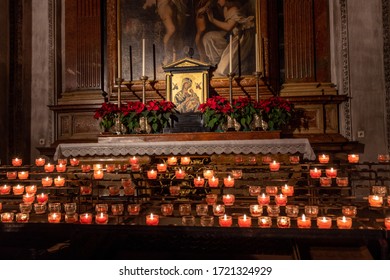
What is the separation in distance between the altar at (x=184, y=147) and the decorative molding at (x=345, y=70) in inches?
76.0

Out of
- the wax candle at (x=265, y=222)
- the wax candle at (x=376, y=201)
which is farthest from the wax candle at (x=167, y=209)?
the wax candle at (x=376, y=201)

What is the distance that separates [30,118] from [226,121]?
413 cm

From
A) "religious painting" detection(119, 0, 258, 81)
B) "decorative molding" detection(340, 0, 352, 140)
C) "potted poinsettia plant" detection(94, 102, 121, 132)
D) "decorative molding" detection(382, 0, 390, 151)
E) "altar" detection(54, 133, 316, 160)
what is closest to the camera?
"altar" detection(54, 133, 316, 160)

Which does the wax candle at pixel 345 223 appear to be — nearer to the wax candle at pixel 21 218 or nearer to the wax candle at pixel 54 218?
the wax candle at pixel 54 218

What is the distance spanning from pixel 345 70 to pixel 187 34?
2.99 m

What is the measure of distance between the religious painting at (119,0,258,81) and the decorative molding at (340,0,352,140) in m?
1.56

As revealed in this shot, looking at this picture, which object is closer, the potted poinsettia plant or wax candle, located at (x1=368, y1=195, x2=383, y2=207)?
wax candle, located at (x1=368, y1=195, x2=383, y2=207)

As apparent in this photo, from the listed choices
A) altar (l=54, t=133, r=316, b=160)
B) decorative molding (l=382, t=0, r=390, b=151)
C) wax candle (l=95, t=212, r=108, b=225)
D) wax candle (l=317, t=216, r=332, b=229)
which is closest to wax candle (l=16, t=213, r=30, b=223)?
wax candle (l=95, t=212, r=108, b=225)

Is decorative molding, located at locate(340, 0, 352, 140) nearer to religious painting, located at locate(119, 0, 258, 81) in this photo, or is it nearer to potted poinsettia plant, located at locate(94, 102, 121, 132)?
religious painting, located at locate(119, 0, 258, 81)

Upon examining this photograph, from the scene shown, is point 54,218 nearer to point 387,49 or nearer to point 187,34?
point 187,34

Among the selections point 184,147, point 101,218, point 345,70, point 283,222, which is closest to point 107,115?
point 184,147

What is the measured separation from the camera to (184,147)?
16.4 ft

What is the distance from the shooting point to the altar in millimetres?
4883

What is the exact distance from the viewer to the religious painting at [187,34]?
677 centimetres
